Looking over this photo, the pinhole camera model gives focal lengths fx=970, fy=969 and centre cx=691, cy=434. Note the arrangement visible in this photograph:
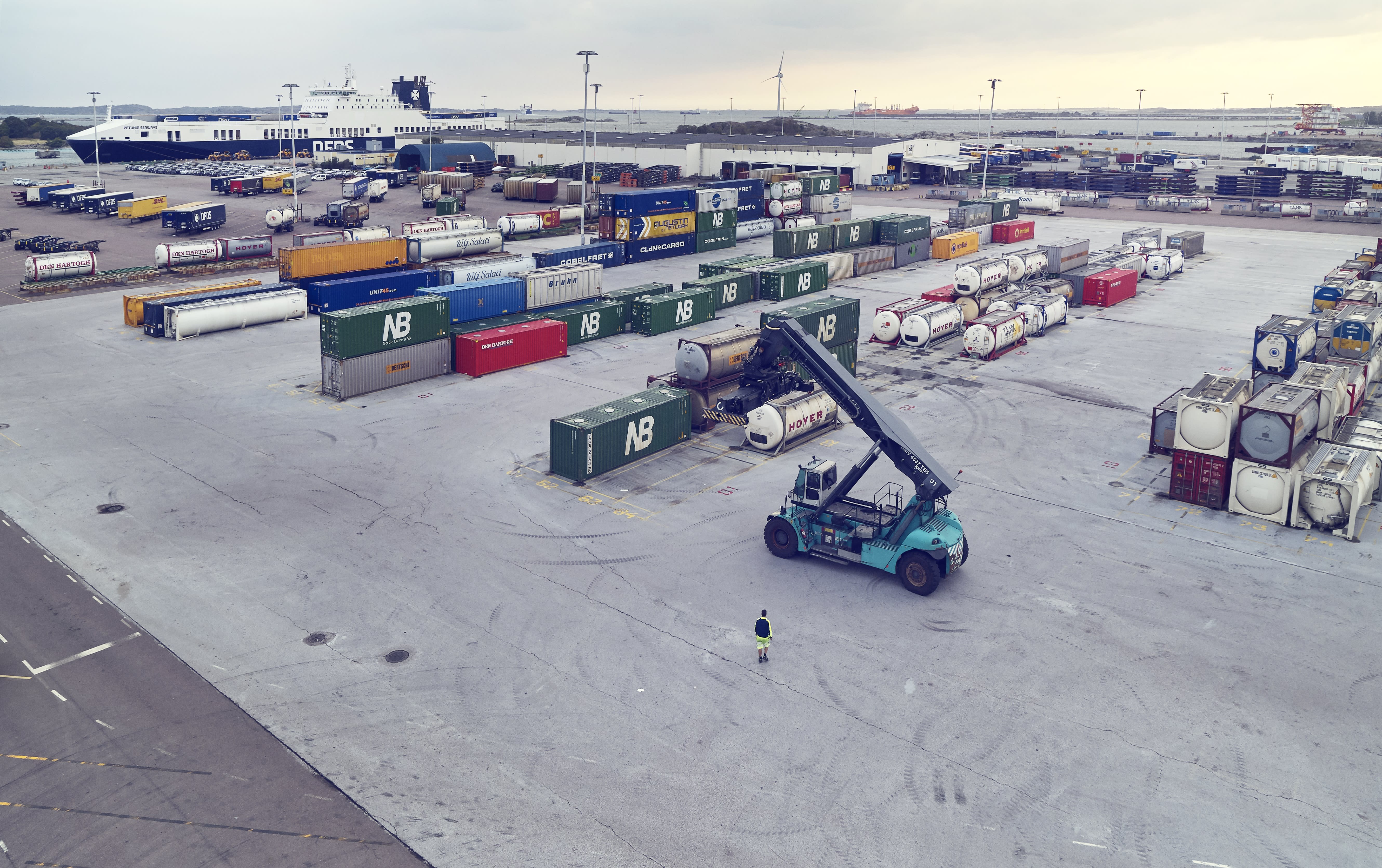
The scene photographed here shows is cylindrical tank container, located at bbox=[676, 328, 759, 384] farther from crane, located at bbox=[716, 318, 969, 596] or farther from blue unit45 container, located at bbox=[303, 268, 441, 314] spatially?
blue unit45 container, located at bbox=[303, 268, 441, 314]


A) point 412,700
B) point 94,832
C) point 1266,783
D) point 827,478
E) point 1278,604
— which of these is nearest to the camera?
point 94,832

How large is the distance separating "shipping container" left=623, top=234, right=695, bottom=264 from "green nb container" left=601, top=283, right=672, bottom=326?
19440 mm

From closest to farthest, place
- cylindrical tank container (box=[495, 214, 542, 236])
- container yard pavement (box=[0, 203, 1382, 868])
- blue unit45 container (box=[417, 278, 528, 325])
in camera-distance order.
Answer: container yard pavement (box=[0, 203, 1382, 868]) → blue unit45 container (box=[417, 278, 528, 325]) → cylindrical tank container (box=[495, 214, 542, 236])

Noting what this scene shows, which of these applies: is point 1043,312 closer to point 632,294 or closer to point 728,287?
point 728,287

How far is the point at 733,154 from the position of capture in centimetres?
15300

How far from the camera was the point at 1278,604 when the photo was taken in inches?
1104

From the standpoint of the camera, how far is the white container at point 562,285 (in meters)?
60.7

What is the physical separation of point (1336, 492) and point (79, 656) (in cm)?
3808

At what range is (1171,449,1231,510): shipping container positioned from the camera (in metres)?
34.6

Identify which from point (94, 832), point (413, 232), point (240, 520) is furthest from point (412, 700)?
point (413, 232)

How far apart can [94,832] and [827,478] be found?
68.5ft

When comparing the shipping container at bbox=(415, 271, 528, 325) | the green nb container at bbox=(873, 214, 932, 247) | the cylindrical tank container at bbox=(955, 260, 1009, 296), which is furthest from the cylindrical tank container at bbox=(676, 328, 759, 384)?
the green nb container at bbox=(873, 214, 932, 247)

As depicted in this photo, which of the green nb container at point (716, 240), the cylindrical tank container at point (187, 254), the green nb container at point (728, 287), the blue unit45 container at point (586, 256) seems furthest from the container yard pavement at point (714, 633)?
the green nb container at point (716, 240)

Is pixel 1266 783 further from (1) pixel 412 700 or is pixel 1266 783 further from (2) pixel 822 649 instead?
(1) pixel 412 700
